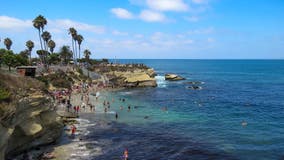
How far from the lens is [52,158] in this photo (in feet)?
104

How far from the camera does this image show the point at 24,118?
2934 centimetres

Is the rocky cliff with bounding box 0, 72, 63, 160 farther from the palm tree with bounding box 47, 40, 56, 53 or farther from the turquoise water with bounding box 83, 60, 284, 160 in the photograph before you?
the palm tree with bounding box 47, 40, 56, 53

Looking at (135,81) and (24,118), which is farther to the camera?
(135,81)

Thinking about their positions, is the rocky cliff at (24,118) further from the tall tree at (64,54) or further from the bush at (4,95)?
the tall tree at (64,54)

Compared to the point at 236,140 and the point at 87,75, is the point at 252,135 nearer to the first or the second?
the point at 236,140

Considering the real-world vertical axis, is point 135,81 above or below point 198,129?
above

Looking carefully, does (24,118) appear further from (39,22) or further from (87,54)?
(87,54)

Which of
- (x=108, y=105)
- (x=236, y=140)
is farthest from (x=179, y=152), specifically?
(x=108, y=105)

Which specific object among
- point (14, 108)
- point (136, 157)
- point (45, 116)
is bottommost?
point (136, 157)

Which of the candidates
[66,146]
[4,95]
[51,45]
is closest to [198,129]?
[66,146]

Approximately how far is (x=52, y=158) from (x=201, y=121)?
27.4m

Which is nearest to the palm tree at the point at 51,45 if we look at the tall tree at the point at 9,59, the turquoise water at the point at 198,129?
the tall tree at the point at 9,59

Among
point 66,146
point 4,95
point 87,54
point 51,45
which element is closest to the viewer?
point 4,95

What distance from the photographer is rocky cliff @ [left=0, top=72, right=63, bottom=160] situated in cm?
2534
